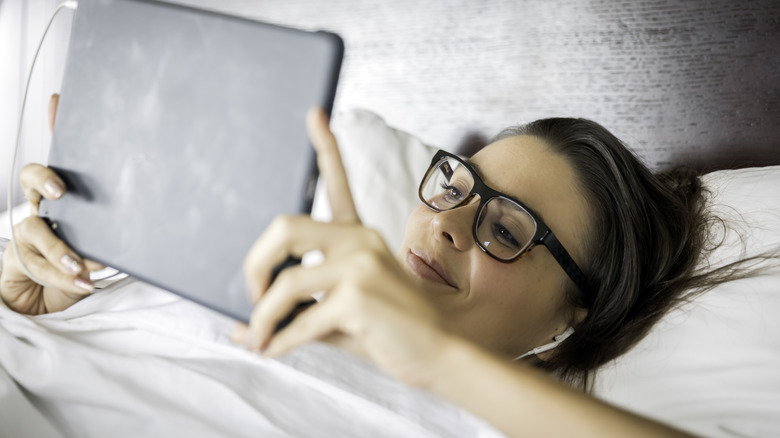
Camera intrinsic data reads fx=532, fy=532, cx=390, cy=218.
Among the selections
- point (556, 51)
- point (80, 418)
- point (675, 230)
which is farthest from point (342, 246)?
point (556, 51)

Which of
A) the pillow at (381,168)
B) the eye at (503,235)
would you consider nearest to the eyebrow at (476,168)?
the eye at (503,235)

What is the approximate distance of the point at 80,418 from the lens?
0.80m

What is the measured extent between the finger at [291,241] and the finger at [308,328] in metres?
0.05

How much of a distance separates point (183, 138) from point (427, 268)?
1.67 feet

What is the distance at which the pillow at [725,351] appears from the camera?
72 centimetres

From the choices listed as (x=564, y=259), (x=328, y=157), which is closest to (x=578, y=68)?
(x=564, y=259)

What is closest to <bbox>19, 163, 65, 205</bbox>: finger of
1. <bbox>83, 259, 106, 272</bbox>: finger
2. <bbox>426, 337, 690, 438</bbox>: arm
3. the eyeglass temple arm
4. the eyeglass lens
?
<bbox>83, 259, 106, 272</bbox>: finger

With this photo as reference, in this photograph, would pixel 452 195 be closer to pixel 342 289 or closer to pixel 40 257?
pixel 342 289

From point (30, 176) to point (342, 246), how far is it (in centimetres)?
48

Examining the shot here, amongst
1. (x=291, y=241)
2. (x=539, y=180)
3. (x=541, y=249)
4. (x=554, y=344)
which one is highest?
(x=291, y=241)

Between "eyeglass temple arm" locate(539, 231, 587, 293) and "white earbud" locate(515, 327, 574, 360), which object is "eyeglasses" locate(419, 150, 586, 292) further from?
"white earbud" locate(515, 327, 574, 360)

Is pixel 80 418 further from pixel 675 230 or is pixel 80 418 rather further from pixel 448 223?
pixel 675 230

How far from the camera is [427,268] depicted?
963mm

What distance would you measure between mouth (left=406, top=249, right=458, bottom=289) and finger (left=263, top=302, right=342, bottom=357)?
461 mm
